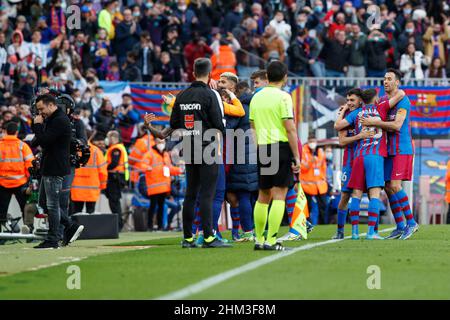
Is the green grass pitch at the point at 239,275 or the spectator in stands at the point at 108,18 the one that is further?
the spectator in stands at the point at 108,18

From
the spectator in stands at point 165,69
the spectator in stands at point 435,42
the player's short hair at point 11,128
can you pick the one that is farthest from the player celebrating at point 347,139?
the spectator in stands at point 435,42

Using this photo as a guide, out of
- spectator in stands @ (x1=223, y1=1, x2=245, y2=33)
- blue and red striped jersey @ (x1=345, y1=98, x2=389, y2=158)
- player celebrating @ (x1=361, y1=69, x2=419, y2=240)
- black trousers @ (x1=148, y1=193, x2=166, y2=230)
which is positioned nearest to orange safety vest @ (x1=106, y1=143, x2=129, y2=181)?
black trousers @ (x1=148, y1=193, x2=166, y2=230)

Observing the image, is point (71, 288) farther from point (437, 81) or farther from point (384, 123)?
point (437, 81)

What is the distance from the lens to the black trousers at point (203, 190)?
47.9ft

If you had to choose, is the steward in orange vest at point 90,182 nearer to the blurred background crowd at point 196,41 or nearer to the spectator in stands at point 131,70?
the blurred background crowd at point 196,41

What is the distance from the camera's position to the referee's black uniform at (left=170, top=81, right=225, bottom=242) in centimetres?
1457

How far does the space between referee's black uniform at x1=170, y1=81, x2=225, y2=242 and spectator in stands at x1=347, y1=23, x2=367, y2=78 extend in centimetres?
1652

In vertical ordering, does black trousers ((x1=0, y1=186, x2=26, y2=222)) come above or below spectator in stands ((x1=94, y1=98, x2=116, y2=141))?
below

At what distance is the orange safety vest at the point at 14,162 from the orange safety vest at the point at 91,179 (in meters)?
0.99

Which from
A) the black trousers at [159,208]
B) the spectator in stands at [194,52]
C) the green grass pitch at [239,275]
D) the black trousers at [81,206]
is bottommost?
the black trousers at [159,208]

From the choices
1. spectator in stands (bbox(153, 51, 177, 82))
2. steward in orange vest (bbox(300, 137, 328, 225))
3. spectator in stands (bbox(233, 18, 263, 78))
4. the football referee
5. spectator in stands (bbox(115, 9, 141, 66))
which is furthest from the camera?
spectator in stands (bbox(115, 9, 141, 66))

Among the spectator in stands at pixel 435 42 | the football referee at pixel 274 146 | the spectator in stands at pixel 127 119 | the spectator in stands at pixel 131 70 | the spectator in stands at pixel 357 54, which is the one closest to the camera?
the football referee at pixel 274 146

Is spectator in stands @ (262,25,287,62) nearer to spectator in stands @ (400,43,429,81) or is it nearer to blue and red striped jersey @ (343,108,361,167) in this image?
spectator in stands @ (400,43,429,81)
